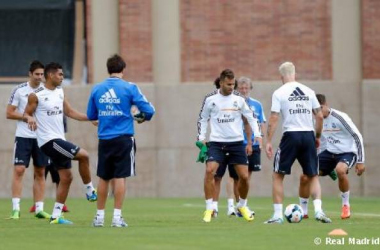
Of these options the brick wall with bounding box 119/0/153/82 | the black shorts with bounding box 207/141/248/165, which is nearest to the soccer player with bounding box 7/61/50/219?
the black shorts with bounding box 207/141/248/165

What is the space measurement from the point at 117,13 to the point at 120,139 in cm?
1413

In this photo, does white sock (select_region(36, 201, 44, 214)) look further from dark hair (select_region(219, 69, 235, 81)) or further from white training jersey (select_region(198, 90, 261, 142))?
dark hair (select_region(219, 69, 235, 81))

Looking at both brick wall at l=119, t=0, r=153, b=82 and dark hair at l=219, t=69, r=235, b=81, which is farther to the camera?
brick wall at l=119, t=0, r=153, b=82

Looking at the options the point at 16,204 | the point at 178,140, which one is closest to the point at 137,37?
the point at 178,140

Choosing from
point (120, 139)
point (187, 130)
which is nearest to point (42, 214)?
point (120, 139)

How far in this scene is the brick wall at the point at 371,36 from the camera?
99.4 ft

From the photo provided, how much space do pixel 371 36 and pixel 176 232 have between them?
1544 cm

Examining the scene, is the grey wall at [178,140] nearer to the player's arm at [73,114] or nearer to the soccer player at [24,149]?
the soccer player at [24,149]

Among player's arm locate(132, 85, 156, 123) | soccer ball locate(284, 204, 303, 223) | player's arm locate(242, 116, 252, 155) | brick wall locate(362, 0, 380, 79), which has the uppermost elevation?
brick wall locate(362, 0, 380, 79)

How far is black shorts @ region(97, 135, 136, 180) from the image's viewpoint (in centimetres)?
1686

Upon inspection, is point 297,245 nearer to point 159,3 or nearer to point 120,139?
point 120,139

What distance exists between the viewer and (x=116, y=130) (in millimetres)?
16891

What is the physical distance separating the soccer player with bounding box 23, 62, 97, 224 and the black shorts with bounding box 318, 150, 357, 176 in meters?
3.90

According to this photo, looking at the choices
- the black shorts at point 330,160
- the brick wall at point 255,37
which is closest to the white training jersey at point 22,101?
the black shorts at point 330,160
